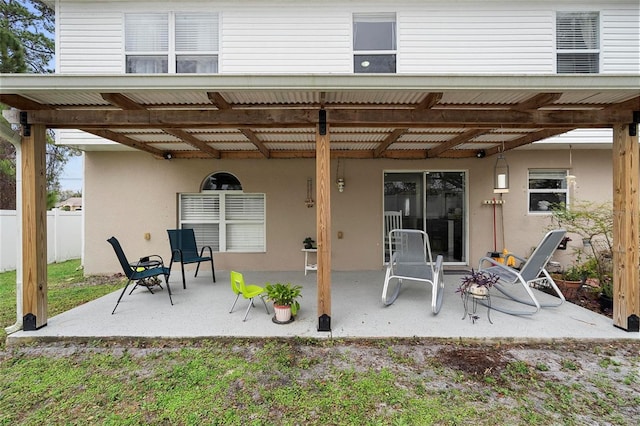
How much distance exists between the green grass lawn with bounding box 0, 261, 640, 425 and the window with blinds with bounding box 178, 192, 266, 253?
10.8ft

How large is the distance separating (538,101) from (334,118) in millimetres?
2169

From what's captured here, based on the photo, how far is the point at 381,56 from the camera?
5.66 metres

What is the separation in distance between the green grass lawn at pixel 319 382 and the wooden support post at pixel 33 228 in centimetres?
43

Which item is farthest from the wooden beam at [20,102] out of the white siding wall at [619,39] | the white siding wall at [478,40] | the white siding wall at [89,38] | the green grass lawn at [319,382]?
the white siding wall at [619,39]

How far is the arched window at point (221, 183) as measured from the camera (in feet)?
20.3

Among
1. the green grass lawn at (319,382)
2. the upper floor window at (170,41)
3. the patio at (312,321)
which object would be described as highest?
the upper floor window at (170,41)

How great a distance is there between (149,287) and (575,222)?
7.71 m

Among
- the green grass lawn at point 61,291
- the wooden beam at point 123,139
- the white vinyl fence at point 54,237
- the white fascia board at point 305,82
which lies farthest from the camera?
the white vinyl fence at point 54,237

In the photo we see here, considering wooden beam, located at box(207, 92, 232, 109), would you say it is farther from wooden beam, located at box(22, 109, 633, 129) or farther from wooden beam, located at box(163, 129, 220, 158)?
wooden beam, located at box(163, 129, 220, 158)

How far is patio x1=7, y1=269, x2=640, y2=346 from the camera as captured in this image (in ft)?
9.91

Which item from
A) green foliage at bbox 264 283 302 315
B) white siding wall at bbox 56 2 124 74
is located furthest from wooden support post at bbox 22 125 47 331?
white siding wall at bbox 56 2 124 74

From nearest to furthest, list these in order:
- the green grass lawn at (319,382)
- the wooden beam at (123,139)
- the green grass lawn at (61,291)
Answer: the green grass lawn at (319,382) → the green grass lawn at (61,291) → the wooden beam at (123,139)

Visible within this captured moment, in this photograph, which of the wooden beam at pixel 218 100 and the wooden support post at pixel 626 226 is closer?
the wooden beam at pixel 218 100

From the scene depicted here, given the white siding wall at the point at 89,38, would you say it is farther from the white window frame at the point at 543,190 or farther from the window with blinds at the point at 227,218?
the white window frame at the point at 543,190
